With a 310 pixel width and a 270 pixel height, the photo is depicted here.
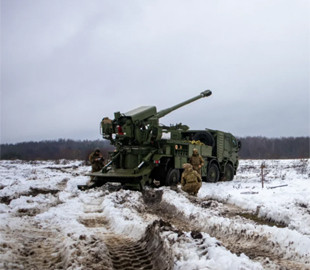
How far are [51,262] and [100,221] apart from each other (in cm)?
258

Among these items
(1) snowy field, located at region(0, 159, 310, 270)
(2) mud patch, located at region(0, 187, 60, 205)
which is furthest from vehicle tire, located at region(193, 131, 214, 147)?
(2) mud patch, located at region(0, 187, 60, 205)

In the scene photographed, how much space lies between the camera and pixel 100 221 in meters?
6.43

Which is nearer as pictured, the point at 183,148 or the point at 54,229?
the point at 54,229

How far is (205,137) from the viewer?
53.2 ft

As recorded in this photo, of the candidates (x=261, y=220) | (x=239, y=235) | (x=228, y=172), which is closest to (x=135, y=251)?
(x=239, y=235)

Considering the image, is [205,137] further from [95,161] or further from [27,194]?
[27,194]

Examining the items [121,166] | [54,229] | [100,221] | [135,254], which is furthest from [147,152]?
[135,254]

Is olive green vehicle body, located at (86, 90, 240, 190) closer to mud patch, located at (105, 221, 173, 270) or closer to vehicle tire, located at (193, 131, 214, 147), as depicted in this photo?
vehicle tire, located at (193, 131, 214, 147)

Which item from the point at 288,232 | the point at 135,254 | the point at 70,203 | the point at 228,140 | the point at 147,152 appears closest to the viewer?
the point at 135,254

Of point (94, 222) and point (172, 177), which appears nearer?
point (94, 222)

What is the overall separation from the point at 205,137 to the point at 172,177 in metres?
4.22

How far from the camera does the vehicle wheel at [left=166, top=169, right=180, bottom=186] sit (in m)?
12.3

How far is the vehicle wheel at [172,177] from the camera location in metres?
12.3

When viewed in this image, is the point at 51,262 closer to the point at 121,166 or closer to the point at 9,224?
the point at 9,224
